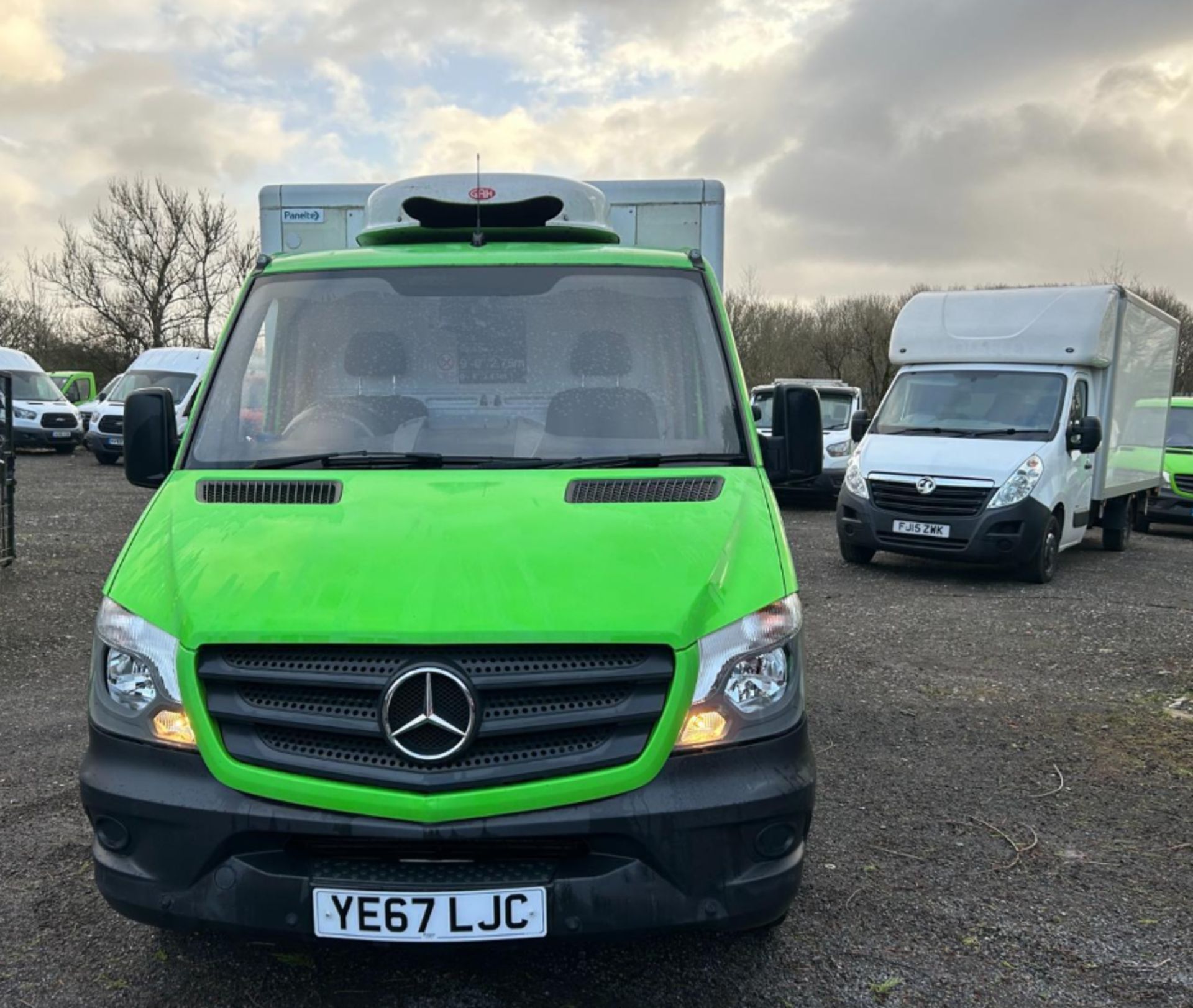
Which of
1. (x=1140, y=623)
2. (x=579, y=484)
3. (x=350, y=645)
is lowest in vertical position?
(x=1140, y=623)

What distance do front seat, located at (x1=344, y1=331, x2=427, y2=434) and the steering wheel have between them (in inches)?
1.4

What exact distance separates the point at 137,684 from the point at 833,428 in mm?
15862

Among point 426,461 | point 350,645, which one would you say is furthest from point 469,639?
point 426,461

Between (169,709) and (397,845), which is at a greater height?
(169,709)

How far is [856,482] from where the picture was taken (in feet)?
36.3

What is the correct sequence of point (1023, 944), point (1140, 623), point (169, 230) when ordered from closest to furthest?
point (1023, 944)
point (1140, 623)
point (169, 230)

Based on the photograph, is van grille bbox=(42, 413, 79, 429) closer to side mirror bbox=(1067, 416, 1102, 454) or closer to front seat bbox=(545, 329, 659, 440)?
side mirror bbox=(1067, 416, 1102, 454)

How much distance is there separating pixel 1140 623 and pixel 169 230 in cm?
4253

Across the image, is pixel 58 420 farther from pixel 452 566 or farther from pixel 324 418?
pixel 452 566

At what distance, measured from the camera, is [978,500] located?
10.3m

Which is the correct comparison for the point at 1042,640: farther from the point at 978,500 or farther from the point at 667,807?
the point at 667,807

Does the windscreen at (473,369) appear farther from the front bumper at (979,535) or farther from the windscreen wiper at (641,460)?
the front bumper at (979,535)

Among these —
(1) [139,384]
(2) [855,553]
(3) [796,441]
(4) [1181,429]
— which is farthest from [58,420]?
(3) [796,441]

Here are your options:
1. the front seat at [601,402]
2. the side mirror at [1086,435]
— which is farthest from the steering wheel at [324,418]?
the side mirror at [1086,435]
